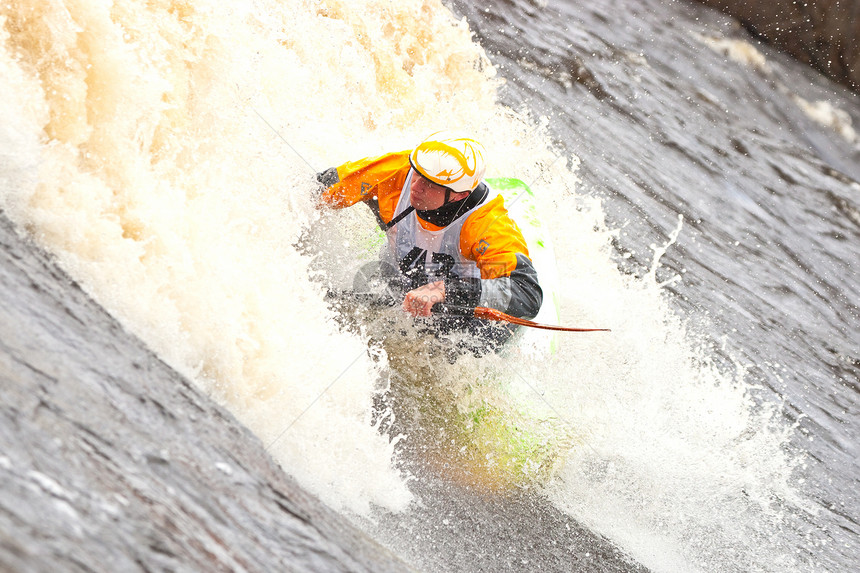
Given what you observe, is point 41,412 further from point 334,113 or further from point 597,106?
point 597,106

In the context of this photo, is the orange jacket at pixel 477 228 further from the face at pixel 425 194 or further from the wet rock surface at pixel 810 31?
the wet rock surface at pixel 810 31

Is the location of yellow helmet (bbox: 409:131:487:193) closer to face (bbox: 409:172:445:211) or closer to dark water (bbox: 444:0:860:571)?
face (bbox: 409:172:445:211)

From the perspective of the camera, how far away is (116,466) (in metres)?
1.44

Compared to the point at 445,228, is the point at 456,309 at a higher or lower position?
lower

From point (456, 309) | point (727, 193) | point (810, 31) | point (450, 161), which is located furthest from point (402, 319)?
point (810, 31)

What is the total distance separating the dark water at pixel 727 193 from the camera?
5.93 metres

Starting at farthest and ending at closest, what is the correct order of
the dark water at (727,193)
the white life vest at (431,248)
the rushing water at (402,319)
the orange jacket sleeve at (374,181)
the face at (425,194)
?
the dark water at (727,193) < the orange jacket sleeve at (374,181) < the white life vest at (431,248) < the face at (425,194) < the rushing water at (402,319)

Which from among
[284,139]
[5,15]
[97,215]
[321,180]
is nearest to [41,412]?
[97,215]

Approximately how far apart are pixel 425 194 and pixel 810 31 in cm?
1229

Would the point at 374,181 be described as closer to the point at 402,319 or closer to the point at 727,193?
the point at 402,319

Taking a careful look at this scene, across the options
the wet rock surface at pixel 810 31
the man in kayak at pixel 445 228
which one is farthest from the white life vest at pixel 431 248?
the wet rock surface at pixel 810 31

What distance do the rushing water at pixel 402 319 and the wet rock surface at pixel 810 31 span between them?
527 centimetres

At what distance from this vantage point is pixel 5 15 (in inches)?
109

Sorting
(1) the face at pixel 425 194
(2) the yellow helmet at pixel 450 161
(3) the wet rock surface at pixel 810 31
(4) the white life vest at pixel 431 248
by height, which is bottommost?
(4) the white life vest at pixel 431 248
